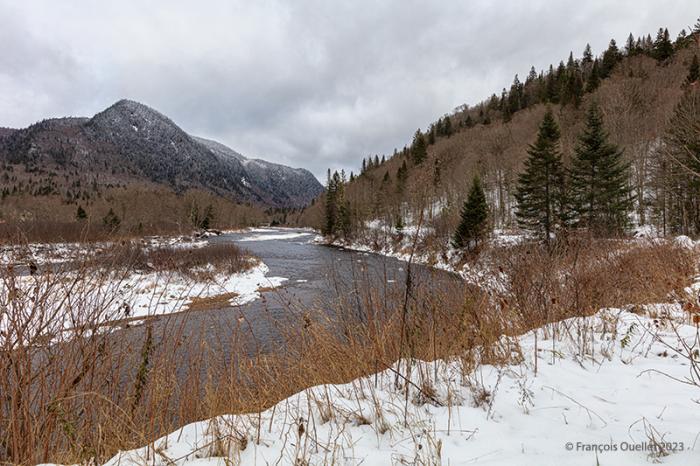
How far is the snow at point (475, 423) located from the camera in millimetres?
1805

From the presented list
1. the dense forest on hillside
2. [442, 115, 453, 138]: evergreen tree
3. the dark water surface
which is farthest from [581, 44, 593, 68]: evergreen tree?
the dark water surface

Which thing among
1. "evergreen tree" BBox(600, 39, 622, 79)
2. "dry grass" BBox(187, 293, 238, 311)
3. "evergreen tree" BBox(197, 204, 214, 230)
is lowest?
"dry grass" BBox(187, 293, 238, 311)

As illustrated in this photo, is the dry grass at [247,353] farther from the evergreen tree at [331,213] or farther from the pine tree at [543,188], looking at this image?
the evergreen tree at [331,213]

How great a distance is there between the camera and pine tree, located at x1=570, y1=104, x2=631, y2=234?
25250 millimetres

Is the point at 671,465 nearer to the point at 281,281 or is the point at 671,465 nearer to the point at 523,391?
the point at 523,391

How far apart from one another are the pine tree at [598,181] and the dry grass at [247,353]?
23.9 meters

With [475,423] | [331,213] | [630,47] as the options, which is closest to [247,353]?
[475,423]

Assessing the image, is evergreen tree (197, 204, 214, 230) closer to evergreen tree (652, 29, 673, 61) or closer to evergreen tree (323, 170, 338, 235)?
evergreen tree (323, 170, 338, 235)

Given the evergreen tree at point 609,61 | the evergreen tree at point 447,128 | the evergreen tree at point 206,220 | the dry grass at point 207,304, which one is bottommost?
the dry grass at point 207,304

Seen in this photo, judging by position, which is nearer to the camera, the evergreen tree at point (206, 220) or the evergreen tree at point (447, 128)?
the evergreen tree at point (206, 220)

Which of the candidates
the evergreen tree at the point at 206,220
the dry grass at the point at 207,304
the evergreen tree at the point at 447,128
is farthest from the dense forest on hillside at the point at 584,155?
the evergreen tree at the point at 206,220

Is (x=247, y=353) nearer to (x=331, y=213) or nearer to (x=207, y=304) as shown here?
(x=207, y=304)

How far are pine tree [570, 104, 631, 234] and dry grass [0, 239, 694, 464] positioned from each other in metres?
23.9

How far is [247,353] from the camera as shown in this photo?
385 cm
